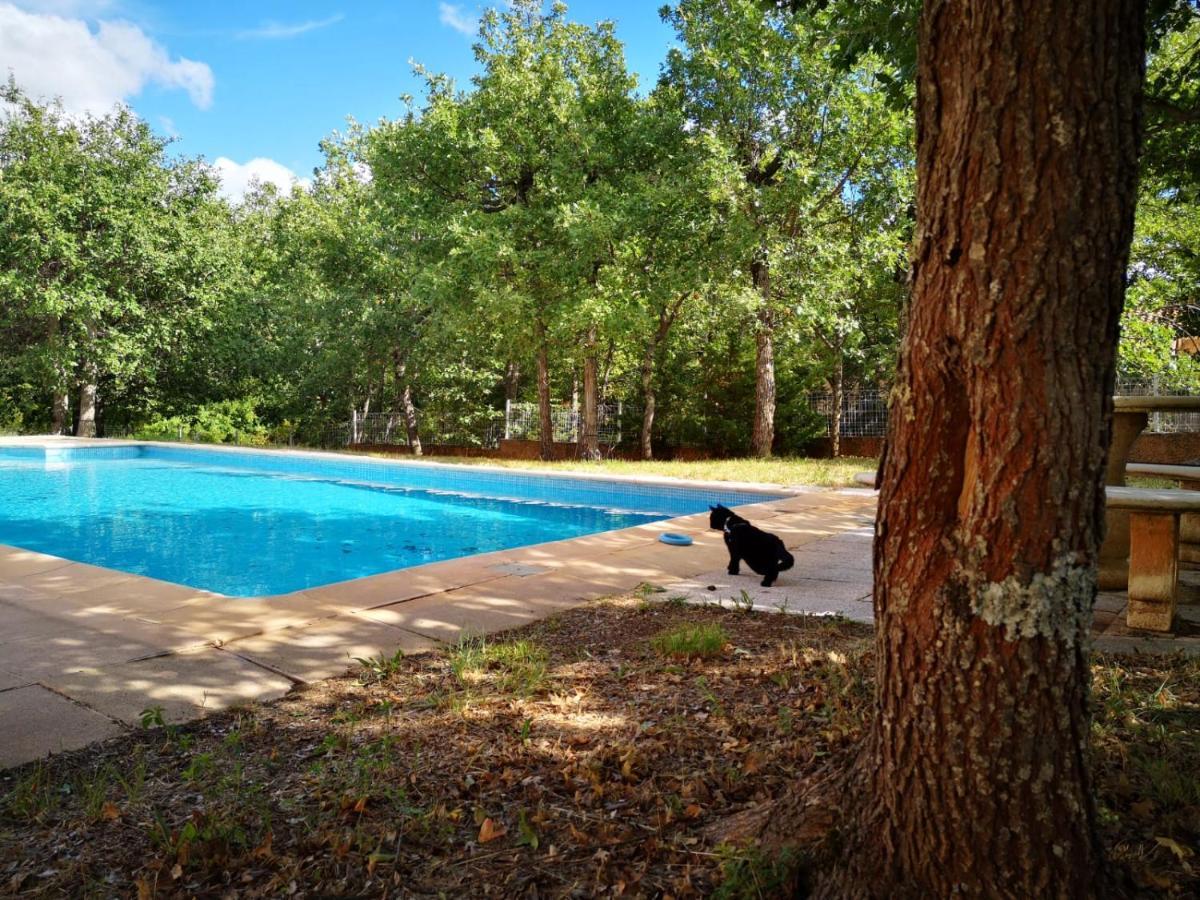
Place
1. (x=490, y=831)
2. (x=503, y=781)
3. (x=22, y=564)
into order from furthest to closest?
(x=22, y=564) → (x=503, y=781) → (x=490, y=831)

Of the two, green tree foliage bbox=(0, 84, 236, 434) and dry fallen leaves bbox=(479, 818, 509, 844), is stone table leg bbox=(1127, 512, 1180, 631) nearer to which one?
dry fallen leaves bbox=(479, 818, 509, 844)

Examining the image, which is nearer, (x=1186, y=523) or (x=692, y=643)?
(x=692, y=643)

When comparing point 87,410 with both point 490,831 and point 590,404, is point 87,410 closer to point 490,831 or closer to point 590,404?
point 590,404

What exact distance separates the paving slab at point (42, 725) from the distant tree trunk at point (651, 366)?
12417mm

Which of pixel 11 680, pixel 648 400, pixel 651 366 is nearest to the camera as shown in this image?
pixel 11 680

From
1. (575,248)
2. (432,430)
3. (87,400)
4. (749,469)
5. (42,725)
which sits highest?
(575,248)

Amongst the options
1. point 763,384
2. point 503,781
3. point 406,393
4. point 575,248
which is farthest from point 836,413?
point 503,781

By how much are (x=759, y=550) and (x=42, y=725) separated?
3.54m

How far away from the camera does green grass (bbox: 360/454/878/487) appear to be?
11.0 m

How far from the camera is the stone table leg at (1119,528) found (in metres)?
4.19

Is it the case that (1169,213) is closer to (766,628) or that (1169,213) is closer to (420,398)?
(766,628)

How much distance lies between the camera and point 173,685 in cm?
294

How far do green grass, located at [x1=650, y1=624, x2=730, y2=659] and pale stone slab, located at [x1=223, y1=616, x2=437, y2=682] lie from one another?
1.03m

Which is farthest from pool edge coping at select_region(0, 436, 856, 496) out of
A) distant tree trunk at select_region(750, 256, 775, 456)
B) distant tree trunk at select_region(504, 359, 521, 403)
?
distant tree trunk at select_region(504, 359, 521, 403)
